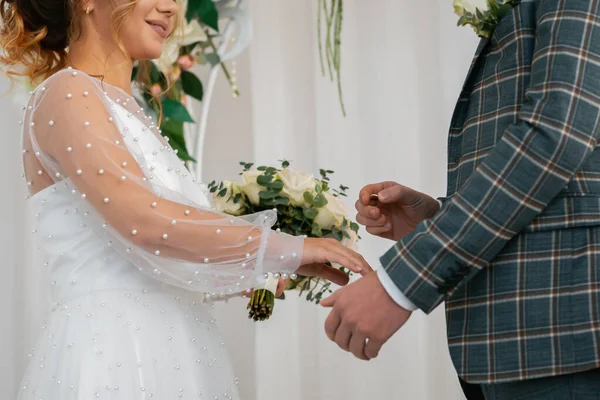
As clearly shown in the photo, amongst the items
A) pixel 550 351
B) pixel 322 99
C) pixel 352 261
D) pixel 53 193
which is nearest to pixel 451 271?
pixel 550 351

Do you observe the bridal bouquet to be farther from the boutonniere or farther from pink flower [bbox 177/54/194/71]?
pink flower [bbox 177/54/194/71]

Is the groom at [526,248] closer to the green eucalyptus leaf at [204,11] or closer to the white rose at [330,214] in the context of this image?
the white rose at [330,214]

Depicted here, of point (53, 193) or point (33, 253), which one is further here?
point (33, 253)

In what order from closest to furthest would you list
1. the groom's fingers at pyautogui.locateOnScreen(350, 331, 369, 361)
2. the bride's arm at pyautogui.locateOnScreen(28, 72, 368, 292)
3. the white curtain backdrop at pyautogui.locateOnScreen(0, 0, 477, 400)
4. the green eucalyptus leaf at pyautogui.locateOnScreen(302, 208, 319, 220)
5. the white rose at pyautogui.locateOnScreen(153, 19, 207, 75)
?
1. the groom's fingers at pyautogui.locateOnScreen(350, 331, 369, 361)
2. the bride's arm at pyautogui.locateOnScreen(28, 72, 368, 292)
3. the green eucalyptus leaf at pyautogui.locateOnScreen(302, 208, 319, 220)
4. the white rose at pyautogui.locateOnScreen(153, 19, 207, 75)
5. the white curtain backdrop at pyautogui.locateOnScreen(0, 0, 477, 400)

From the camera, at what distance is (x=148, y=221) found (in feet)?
4.50

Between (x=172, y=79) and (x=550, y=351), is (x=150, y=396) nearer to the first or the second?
(x=550, y=351)

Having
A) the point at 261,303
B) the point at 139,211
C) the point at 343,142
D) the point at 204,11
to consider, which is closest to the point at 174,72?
the point at 204,11

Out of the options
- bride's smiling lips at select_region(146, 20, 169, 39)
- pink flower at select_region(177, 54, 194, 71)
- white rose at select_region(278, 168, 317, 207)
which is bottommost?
white rose at select_region(278, 168, 317, 207)

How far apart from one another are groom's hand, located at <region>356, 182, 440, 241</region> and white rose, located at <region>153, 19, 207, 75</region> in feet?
2.96

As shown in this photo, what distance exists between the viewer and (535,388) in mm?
1128

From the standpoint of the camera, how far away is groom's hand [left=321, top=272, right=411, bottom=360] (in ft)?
3.88

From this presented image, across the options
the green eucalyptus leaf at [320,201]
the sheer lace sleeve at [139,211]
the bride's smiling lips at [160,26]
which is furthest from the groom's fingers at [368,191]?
the bride's smiling lips at [160,26]

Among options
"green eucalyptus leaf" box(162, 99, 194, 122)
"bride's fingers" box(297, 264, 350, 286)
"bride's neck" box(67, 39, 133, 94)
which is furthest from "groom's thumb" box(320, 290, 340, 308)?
"green eucalyptus leaf" box(162, 99, 194, 122)

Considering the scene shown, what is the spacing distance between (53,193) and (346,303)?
646 mm
